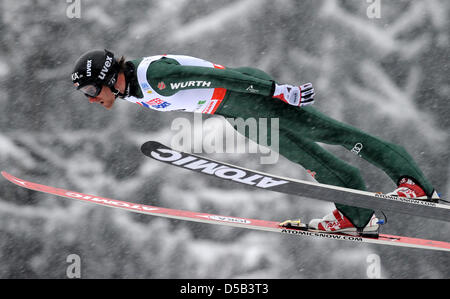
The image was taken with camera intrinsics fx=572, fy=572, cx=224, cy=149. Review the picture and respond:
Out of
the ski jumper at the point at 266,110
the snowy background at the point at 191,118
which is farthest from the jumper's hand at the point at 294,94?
the snowy background at the point at 191,118

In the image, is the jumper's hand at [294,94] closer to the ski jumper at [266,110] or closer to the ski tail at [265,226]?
the ski jumper at [266,110]

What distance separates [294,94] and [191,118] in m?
3.25

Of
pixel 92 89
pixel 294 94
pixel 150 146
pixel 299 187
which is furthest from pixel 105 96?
pixel 299 187

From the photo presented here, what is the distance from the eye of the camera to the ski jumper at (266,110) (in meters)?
3.44

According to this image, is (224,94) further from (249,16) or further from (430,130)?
(430,130)

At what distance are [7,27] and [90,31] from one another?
3.01 feet

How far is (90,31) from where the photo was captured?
6.35 metres

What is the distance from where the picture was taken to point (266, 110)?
12.3 feet

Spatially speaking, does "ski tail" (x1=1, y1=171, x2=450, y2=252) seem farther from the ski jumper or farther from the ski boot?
the ski boot

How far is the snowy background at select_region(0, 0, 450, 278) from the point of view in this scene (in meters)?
6.38

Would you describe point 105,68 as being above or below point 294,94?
above

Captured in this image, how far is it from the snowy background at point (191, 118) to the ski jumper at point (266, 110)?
2673mm

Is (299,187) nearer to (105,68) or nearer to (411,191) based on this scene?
(411,191)

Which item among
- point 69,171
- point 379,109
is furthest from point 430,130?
point 69,171
